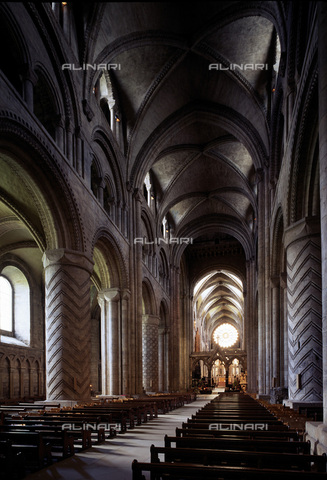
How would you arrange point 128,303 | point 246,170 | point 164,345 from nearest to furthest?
point 128,303
point 246,170
point 164,345

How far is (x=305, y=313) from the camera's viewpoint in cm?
1223

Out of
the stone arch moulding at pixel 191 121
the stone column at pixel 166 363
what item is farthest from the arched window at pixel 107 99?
the stone column at pixel 166 363

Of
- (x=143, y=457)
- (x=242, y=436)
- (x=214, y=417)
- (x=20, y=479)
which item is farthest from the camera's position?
(x=214, y=417)

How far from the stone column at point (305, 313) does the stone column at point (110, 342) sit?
10.5m

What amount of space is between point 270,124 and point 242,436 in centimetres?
1718

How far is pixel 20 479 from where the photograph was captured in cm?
596

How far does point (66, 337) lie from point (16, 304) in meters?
13.1

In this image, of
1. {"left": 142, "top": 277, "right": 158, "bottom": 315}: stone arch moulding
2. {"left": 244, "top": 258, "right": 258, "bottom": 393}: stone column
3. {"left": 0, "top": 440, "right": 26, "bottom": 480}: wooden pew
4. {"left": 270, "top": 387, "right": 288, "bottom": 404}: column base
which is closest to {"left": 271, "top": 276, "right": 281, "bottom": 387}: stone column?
{"left": 270, "top": 387, "right": 288, "bottom": 404}: column base

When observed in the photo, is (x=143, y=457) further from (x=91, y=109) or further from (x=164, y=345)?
(x=164, y=345)

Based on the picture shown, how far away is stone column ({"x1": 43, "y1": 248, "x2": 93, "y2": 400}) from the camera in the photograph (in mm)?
14039

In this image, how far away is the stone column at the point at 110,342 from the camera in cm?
2077

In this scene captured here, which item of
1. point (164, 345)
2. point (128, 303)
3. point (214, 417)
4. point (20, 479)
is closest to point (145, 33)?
point (128, 303)

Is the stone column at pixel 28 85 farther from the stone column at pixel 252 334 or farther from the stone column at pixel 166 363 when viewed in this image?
the stone column at pixel 252 334

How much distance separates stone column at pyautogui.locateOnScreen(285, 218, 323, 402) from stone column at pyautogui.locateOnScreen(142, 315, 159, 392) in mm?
17474
